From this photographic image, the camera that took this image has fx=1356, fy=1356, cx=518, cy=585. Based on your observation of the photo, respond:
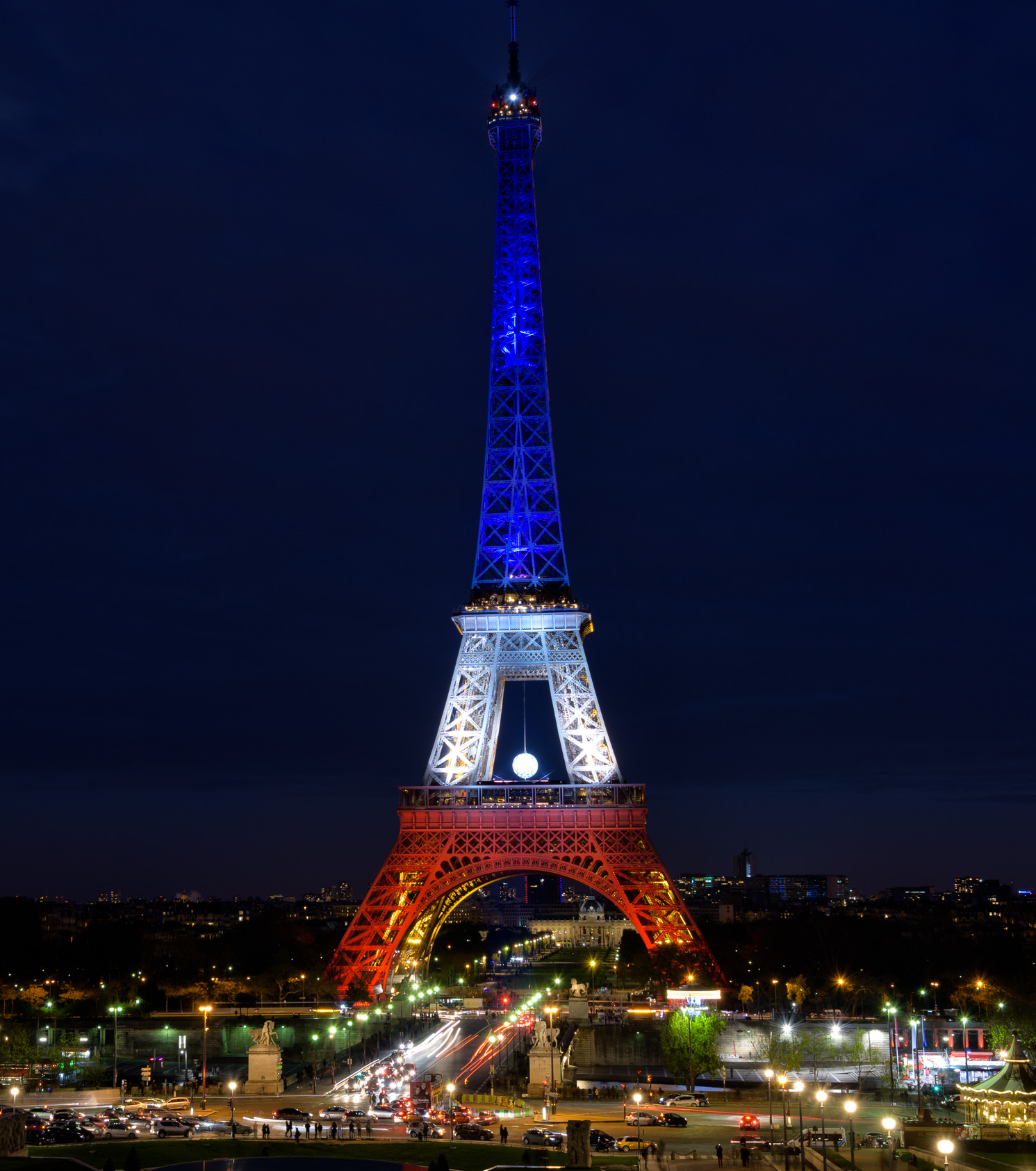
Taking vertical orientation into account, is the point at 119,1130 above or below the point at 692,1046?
below

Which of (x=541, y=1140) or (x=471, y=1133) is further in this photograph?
(x=471, y=1133)

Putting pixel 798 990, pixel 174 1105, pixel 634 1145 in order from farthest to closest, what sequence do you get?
pixel 798 990 → pixel 174 1105 → pixel 634 1145

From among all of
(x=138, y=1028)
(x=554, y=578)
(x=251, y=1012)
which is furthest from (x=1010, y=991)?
(x=138, y=1028)

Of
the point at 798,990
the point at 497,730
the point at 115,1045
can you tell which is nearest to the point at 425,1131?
the point at 115,1045

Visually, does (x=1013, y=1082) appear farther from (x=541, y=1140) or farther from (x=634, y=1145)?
(x=541, y=1140)

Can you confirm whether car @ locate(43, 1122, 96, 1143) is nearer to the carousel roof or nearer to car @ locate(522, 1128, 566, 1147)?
car @ locate(522, 1128, 566, 1147)

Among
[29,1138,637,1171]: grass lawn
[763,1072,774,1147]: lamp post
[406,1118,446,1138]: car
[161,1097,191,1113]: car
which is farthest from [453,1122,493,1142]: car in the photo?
[161,1097,191,1113]: car
